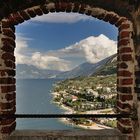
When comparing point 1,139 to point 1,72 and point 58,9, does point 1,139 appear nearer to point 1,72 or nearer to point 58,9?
point 1,72

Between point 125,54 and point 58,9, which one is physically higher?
point 58,9

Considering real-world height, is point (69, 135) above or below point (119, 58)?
below

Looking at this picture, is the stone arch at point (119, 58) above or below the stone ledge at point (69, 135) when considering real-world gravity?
above

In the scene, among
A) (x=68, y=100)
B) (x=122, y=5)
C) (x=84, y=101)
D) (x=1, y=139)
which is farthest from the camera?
(x=68, y=100)

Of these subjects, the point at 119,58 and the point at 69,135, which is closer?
the point at 69,135

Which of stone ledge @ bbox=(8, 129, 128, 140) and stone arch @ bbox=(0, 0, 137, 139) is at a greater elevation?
stone arch @ bbox=(0, 0, 137, 139)

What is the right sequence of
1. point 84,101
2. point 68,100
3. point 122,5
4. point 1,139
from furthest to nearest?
1. point 68,100
2. point 84,101
3. point 1,139
4. point 122,5

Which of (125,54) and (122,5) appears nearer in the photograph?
(122,5)

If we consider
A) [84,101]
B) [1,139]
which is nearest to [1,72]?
[1,139]
